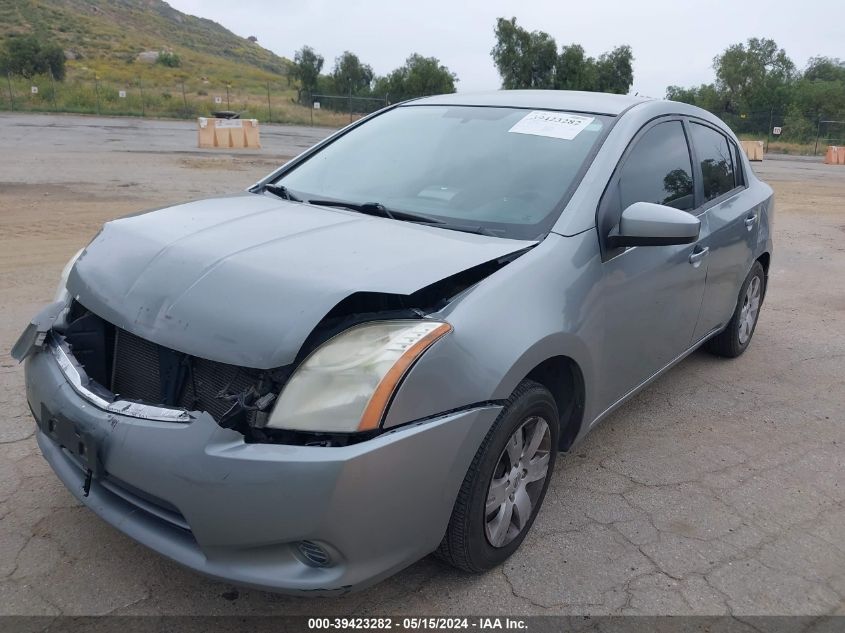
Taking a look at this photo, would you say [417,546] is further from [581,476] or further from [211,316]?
[581,476]

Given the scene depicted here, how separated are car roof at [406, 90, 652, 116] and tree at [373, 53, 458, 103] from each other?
153 ft

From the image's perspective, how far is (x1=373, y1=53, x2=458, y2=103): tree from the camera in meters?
50.3

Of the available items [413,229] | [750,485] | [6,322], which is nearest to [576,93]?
[413,229]

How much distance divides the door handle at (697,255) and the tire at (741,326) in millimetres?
1049

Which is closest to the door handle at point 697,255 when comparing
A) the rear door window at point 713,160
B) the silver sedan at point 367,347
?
the silver sedan at point 367,347

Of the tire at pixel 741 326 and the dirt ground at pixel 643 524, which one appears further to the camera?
the tire at pixel 741 326

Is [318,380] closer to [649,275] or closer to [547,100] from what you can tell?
[649,275]

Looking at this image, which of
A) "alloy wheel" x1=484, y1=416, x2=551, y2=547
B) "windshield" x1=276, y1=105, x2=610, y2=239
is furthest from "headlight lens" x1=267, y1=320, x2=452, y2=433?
"windshield" x1=276, y1=105, x2=610, y2=239

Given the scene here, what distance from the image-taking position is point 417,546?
7.13 feet

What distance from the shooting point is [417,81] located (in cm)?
5066

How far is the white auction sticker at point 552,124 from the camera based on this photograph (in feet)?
10.7

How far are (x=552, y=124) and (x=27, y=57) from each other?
5989 cm

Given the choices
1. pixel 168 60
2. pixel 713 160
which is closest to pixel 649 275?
pixel 713 160

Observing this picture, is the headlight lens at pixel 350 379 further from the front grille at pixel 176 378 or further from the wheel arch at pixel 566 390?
the wheel arch at pixel 566 390
